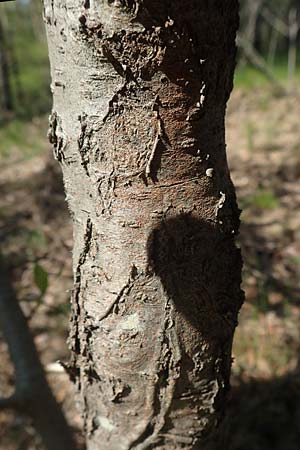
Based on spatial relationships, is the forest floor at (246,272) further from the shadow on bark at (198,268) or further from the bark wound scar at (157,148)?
the bark wound scar at (157,148)

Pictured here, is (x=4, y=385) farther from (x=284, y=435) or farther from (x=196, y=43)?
(x=196, y=43)

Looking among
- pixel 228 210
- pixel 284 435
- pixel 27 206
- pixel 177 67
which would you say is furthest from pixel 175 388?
pixel 27 206

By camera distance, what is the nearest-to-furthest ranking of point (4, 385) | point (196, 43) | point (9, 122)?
point (196, 43) < point (4, 385) < point (9, 122)

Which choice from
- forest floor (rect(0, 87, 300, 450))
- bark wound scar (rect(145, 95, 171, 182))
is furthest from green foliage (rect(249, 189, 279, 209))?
bark wound scar (rect(145, 95, 171, 182))

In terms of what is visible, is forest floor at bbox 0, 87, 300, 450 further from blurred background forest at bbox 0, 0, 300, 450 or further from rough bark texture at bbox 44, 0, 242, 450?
rough bark texture at bbox 44, 0, 242, 450

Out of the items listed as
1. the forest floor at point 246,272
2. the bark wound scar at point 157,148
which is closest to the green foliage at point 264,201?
the forest floor at point 246,272
